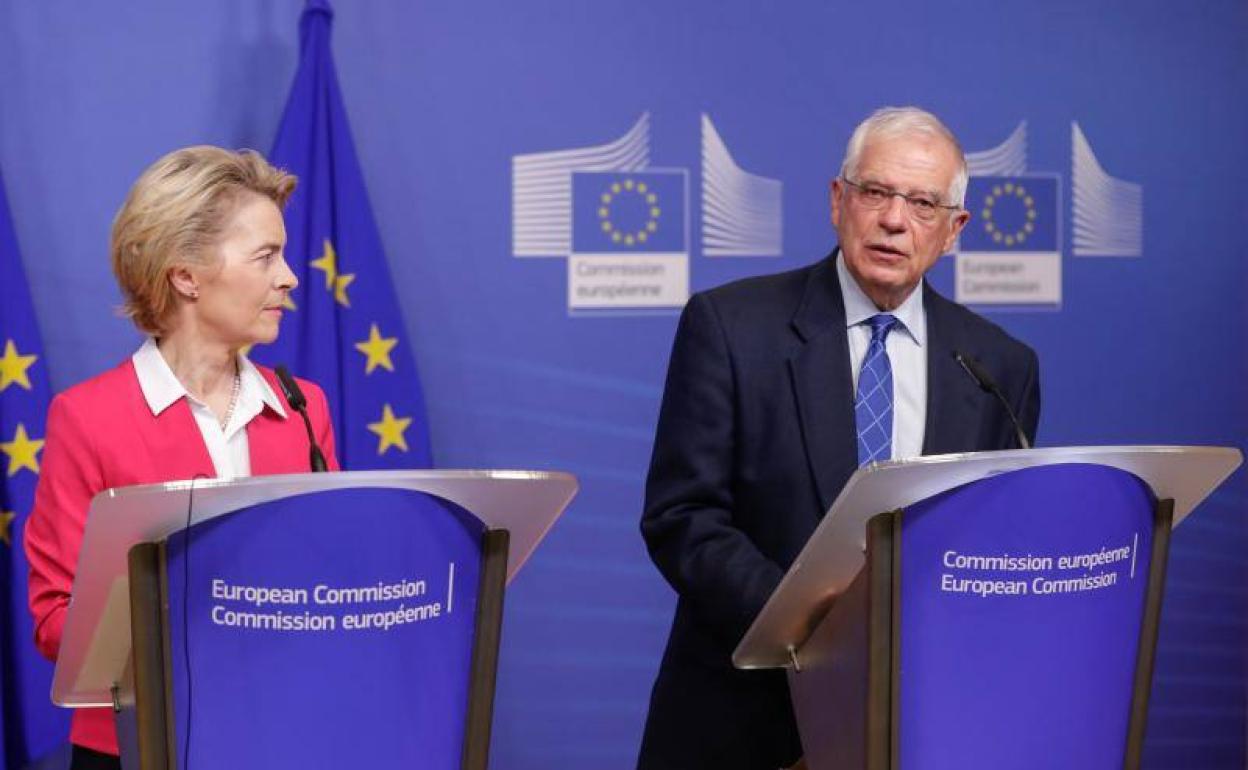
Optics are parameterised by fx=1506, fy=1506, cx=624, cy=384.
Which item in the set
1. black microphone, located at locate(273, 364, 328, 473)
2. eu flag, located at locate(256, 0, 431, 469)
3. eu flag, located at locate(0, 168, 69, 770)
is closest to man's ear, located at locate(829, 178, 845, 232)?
black microphone, located at locate(273, 364, 328, 473)

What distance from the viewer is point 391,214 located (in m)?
4.04

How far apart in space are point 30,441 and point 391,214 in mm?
1084

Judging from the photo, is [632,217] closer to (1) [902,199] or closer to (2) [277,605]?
(1) [902,199]

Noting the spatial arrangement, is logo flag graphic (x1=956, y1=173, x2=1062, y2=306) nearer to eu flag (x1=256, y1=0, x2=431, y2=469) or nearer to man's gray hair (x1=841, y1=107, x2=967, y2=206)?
eu flag (x1=256, y1=0, x2=431, y2=469)

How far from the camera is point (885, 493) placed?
1.63 metres

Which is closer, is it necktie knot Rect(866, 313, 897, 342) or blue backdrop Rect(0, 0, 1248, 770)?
necktie knot Rect(866, 313, 897, 342)

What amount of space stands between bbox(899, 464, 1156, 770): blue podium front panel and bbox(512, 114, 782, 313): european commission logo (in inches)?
99.1

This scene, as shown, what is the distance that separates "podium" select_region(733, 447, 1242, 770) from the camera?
5.46 ft

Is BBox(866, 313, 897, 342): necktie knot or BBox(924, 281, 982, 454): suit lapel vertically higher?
BBox(866, 313, 897, 342): necktie knot

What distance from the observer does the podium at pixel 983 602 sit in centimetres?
166

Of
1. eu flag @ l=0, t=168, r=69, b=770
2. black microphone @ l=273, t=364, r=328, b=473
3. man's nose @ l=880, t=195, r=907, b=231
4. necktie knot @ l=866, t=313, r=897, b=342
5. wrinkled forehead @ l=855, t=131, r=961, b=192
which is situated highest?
wrinkled forehead @ l=855, t=131, r=961, b=192

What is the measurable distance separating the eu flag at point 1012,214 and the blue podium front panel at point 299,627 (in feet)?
10.3

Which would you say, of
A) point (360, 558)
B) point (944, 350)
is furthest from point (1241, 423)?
point (360, 558)

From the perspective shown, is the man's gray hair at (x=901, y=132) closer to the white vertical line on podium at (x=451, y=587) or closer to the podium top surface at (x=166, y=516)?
the podium top surface at (x=166, y=516)
